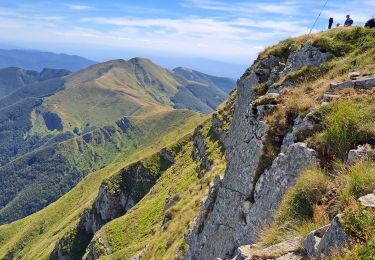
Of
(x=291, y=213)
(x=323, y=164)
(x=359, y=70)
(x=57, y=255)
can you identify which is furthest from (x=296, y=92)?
(x=57, y=255)

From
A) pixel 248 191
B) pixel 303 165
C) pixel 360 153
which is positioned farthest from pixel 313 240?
pixel 248 191

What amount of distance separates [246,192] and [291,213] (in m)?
8.98

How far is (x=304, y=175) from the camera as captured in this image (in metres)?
16.2

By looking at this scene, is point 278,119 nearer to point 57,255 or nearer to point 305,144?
point 305,144

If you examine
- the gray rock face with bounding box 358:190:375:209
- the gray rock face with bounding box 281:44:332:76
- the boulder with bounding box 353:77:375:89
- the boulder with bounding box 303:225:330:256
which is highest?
the gray rock face with bounding box 281:44:332:76

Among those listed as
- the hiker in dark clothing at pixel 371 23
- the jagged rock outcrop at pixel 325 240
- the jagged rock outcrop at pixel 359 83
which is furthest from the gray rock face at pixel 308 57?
the jagged rock outcrop at pixel 325 240

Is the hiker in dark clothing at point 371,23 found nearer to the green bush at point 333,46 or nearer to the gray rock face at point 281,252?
the green bush at point 333,46

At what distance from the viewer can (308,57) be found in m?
36.0

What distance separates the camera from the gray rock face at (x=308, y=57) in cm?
3488

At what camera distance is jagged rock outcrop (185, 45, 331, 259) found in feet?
62.6

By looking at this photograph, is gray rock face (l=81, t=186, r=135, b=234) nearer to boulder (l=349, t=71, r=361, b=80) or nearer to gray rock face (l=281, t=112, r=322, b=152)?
boulder (l=349, t=71, r=361, b=80)

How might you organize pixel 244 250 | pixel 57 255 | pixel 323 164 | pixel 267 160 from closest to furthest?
pixel 244 250 < pixel 323 164 < pixel 267 160 < pixel 57 255

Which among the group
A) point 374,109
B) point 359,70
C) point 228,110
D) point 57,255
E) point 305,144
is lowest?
point 57,255

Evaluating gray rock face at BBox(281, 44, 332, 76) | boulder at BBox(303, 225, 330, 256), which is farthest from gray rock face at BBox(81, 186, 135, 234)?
boulder at BBox(303, 225, 330, 256)
